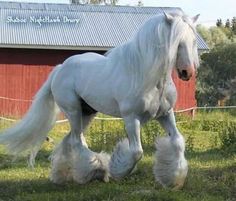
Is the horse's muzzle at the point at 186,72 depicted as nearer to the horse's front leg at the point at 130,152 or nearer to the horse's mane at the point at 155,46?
the horse's mane at the point at 155,46

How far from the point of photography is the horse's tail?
6633mm

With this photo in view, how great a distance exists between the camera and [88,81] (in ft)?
19.9

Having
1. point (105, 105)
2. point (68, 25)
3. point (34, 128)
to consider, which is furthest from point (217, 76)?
point (105, 105)

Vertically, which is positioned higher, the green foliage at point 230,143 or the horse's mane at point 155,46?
the horse's mane at point 155,46

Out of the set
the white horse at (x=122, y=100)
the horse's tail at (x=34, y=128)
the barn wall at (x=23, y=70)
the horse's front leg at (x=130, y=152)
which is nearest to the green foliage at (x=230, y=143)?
the white horse at (x=122, y=100)

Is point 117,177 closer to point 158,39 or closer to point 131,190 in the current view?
point 131,190

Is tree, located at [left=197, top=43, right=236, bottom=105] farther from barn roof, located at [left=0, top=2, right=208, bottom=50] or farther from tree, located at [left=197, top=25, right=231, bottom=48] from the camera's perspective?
barn roof, located at [left=0, top=2, right=208, bottom=50]

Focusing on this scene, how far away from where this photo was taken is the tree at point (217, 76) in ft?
105

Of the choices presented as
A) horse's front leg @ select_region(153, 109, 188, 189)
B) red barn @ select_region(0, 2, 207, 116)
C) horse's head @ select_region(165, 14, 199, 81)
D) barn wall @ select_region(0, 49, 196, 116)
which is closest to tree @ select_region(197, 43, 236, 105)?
red barn @ select_region(0, 2, 207, 116)

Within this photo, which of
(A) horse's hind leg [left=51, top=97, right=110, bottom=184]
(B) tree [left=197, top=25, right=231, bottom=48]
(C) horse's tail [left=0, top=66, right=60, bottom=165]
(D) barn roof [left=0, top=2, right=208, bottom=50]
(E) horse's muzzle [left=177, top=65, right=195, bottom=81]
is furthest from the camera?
(B) tree [left=197, top=25, right=231, bottom=48]

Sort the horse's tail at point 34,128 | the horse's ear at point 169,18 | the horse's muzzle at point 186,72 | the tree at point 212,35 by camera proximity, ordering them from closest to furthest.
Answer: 1. the horse's muzzle at point 186,72
2. the horse's ear at point 169,18
3. the horse's tail at point 34,128
4. the tree at point 212,35

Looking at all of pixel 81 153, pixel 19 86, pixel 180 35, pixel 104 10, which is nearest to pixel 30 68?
pixel 19 86

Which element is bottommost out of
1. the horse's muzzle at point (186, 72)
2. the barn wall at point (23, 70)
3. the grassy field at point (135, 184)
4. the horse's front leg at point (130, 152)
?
the grassy field at point (135, 184)

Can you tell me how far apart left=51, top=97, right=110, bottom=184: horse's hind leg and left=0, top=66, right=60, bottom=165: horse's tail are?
0.33m
